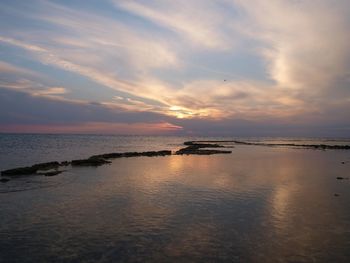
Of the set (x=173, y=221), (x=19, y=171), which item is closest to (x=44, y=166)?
(x=19, y=171)

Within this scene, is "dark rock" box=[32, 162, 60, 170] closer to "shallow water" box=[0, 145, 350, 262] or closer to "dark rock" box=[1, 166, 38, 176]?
"dark rock" box=[1, 166, 38, 176]

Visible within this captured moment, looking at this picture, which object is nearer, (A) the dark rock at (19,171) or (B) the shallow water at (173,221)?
(B) the shallow water at (173,221)

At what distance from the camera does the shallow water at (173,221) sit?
10852mm

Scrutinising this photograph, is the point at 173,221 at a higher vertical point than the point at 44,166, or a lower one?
lower

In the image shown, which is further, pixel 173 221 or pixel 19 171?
pixel 19 171

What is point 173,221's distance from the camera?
14.6 meters

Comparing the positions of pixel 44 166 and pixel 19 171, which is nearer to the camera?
pixel 19 171

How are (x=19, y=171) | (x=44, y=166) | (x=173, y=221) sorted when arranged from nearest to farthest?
(x=173, y=221), (x=19, y=171), (x=44, y=166)

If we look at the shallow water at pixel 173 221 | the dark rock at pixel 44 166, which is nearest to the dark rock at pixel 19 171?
the dark rock at pixel 44 166

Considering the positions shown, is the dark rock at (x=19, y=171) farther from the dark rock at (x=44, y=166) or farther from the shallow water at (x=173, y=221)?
the shallow water at (x=173, y=221)

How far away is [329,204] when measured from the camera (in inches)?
719

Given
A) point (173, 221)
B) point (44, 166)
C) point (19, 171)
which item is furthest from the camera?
point (44, 166)

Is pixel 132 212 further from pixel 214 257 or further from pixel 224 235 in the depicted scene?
pixel 214 257

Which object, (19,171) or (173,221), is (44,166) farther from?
(173,221)
